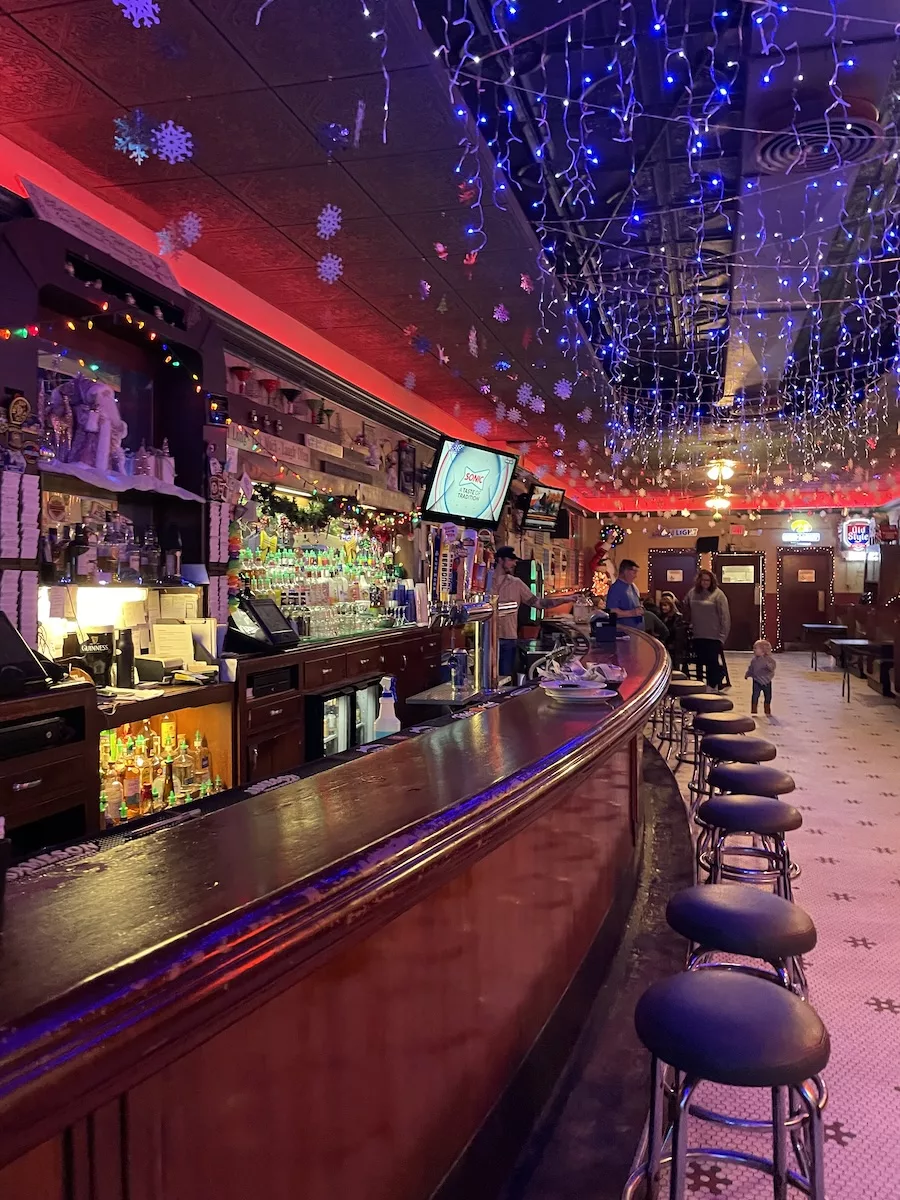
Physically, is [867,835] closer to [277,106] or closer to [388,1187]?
[388,1187]

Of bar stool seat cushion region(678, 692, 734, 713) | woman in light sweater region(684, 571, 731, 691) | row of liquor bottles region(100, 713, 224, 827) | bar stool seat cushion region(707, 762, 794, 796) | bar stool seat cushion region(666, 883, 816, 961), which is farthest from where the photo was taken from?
woman in light sweater region(684, 571, 731, 691)

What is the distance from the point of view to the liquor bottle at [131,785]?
3725mm

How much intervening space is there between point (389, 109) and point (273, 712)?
296cm

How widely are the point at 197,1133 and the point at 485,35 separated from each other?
3560 millimetres

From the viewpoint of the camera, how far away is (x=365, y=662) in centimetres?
591

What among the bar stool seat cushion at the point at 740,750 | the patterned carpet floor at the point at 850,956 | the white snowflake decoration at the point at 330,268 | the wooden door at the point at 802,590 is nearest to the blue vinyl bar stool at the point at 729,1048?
the patterned carpet floor at the point at 850,956

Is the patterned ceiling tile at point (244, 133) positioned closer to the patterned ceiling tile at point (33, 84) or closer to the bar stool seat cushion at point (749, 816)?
the patterned ceiling tile at point (33, 84)

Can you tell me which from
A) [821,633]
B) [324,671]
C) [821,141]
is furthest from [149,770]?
[821,633]

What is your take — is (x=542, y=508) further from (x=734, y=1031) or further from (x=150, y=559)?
(x=734, y=1031)

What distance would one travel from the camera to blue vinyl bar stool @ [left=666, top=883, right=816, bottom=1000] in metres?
1.79

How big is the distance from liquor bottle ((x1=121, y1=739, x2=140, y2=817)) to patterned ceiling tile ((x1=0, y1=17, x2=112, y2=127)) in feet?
8.46

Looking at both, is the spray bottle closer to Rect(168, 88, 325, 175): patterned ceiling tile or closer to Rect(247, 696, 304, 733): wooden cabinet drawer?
Rect(247, 696, 304, 733): wooden cabinet drawer

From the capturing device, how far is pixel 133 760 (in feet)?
12.6

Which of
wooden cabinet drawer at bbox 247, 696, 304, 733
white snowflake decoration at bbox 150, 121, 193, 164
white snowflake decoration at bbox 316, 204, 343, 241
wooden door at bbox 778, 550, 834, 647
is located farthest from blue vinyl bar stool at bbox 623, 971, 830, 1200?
wooden door at bbox 778, 550, 834, 647
